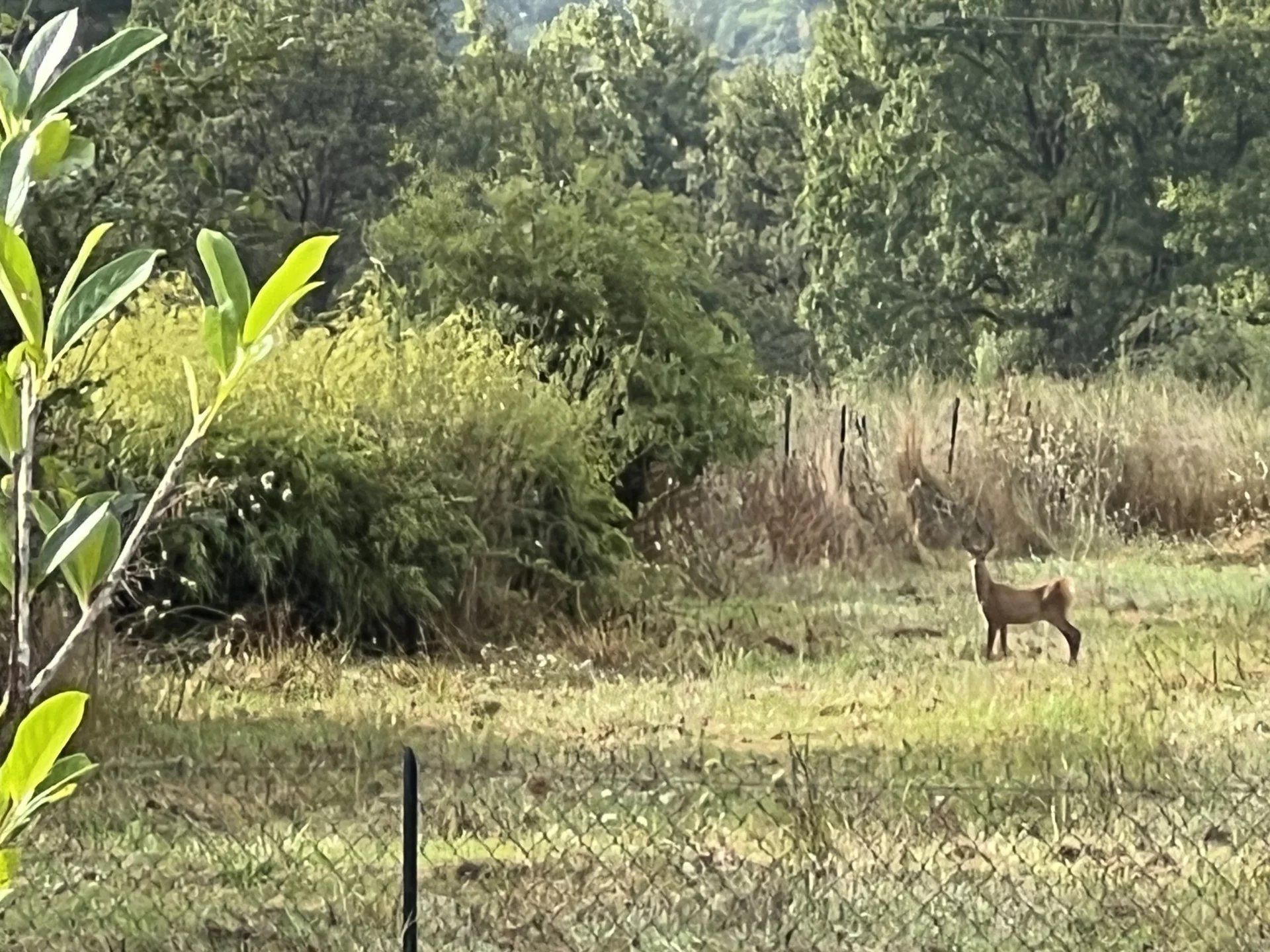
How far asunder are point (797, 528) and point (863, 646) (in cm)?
397

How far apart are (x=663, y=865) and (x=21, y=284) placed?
4433 millimetres

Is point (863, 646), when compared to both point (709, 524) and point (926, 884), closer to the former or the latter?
point (709, 524)

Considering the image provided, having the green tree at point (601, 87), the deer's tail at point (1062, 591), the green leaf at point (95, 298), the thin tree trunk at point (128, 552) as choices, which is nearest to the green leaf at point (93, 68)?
the green leaf at point (95, 298)

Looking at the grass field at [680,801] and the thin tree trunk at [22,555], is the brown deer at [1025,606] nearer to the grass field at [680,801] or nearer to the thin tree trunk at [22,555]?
the grass field at [680,801]

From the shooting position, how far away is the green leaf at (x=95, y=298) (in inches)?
53.9

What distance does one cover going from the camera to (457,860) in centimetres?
580

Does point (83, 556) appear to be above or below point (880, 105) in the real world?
above

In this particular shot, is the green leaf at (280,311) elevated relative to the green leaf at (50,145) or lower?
lower

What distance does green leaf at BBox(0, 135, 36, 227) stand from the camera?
1.37m

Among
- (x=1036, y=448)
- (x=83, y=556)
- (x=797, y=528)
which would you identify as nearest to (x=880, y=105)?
(x=1036, y=448)

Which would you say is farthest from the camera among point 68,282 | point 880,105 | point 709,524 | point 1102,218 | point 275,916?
point 880,105

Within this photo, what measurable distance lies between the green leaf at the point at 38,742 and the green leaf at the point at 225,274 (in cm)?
30

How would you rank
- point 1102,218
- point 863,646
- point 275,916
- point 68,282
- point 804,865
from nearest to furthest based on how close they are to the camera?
point 68,282, point 275,916, point 804,865, point 863,646, point 1102,218

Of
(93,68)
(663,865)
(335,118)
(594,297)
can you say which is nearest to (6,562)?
(93,68)
